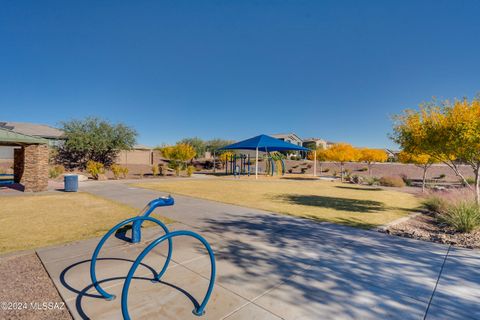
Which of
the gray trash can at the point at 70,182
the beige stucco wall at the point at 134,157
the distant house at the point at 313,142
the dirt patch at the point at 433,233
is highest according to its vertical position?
the distant house at the point at 313,142

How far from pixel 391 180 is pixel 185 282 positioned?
2155 cm

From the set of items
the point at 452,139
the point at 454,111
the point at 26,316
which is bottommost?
the point at 26,316

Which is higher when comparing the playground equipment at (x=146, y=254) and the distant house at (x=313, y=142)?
the distant house at (x=313, y=142)

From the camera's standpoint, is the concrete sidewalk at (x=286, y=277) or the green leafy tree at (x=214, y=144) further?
the green leafy tree at (x=214, y=144)

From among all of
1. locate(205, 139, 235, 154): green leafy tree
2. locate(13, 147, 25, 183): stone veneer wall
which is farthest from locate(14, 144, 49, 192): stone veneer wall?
locate(205, 139, 235, 154): green leafy tree

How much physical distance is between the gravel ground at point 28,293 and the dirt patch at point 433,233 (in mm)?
7323

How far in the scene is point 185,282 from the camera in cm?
353

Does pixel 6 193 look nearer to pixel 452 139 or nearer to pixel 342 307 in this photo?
pixel 342 307

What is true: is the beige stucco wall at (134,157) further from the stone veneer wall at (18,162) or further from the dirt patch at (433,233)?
the dirt patch at (433,233)

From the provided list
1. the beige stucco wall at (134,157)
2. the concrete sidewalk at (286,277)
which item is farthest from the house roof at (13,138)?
the beige stucco wall at (134,157)

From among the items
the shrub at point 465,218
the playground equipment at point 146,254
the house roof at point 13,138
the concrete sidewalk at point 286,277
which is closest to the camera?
the playground equipment at point 146,254

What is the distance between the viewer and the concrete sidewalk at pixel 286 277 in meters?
2.89

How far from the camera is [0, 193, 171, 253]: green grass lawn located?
532cm

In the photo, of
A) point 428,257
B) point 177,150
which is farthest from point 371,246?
point 177,150
